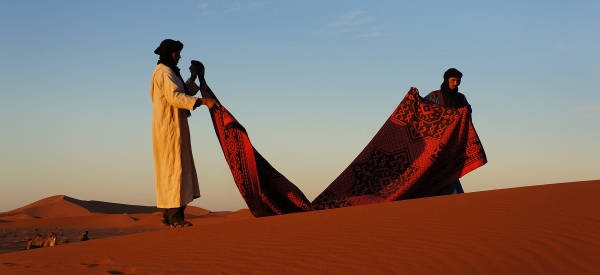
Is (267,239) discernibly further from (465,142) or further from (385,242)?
(465,142)

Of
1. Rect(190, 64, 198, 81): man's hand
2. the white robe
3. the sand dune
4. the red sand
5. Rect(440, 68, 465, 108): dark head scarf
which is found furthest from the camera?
the sand dune

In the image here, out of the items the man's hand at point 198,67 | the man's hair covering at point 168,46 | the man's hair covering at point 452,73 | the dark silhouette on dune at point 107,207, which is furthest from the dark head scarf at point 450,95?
the dark silhouette on dune at point 107,207

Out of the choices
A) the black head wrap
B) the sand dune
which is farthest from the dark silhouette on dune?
the black head wrap

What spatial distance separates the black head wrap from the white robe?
0.35ft

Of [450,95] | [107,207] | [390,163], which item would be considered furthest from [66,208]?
[450,95]

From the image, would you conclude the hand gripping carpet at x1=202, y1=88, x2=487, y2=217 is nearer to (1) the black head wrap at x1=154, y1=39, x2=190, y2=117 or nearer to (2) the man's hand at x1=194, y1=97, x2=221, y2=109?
(2) the man's hand at x1=194, y1=97, x2=221, y2=109

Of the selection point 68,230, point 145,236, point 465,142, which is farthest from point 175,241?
point 68,230

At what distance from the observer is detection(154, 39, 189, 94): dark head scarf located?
7.90 meters

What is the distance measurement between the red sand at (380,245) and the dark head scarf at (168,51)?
7.32 feet

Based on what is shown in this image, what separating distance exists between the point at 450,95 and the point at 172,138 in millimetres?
4292

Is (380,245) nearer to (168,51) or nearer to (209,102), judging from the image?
(209,102)

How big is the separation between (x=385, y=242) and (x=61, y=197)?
23.7 m

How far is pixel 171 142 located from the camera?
770 cm

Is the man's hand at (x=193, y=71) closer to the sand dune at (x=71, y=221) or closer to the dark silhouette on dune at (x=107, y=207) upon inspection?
the sand dune at (x=71, y=221)
